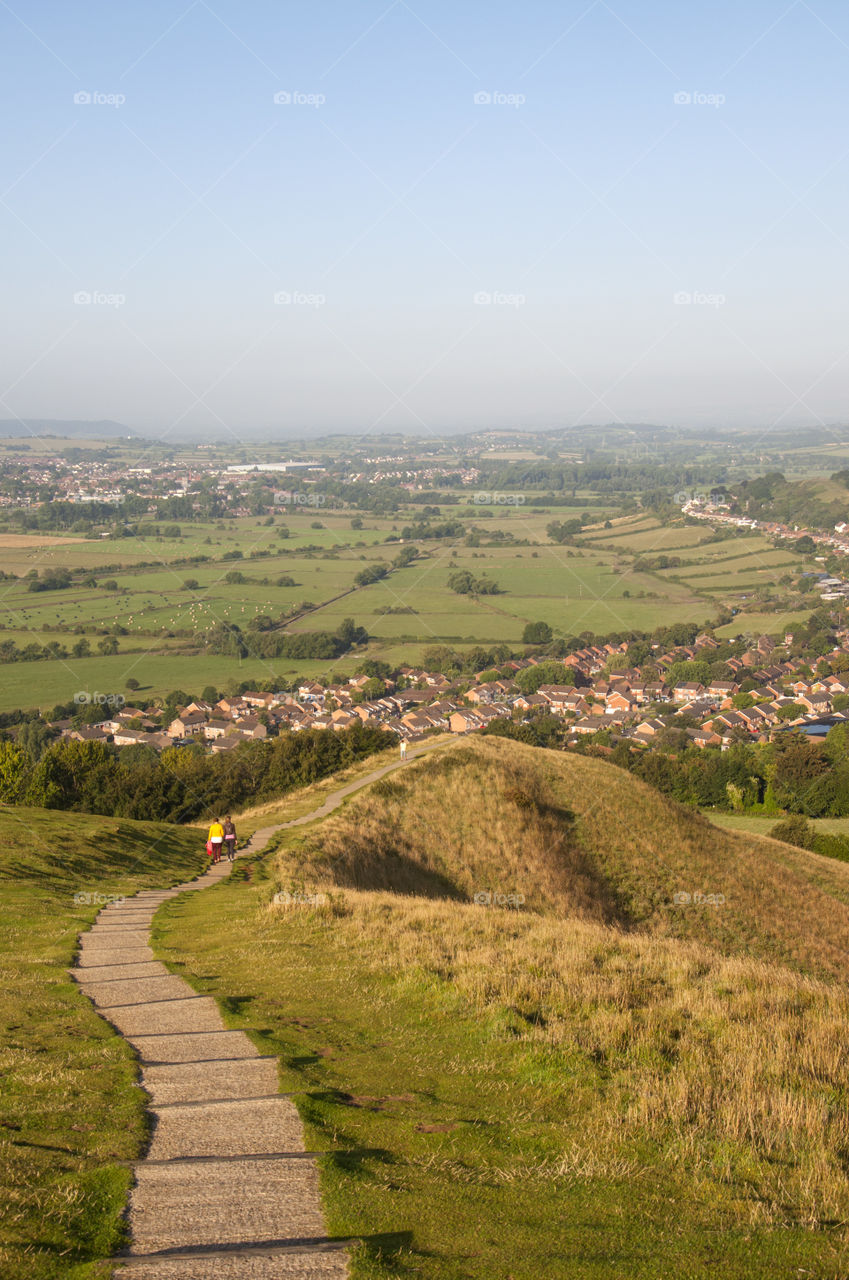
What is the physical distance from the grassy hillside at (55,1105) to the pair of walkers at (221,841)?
5.66 metres

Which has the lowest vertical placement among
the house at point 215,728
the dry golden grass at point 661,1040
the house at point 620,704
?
the house at point 620,704

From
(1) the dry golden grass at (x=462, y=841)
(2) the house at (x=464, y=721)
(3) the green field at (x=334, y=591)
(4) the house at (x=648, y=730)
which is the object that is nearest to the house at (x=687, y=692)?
(4) the house at (x=648, y=730)

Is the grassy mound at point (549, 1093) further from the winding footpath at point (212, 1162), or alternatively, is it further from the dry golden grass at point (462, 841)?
the dry golden grass at point (462, 841)

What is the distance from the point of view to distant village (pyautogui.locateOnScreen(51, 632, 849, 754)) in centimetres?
6800

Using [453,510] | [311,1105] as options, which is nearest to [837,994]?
[311,1105]

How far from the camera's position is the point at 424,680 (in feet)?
281

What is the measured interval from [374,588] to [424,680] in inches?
1347

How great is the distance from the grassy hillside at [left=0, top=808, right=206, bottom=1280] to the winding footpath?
8.0 inches

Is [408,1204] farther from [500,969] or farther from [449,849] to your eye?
[449,849]

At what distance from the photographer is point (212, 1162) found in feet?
20.8

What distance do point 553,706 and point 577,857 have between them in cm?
5148

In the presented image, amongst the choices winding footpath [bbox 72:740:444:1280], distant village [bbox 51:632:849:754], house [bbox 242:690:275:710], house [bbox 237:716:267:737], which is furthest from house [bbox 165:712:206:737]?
winding footpath [bbox 72:740:444:1280]

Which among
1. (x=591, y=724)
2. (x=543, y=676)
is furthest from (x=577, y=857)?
(x=543, y=676)

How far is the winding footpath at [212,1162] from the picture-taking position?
5004 mm
